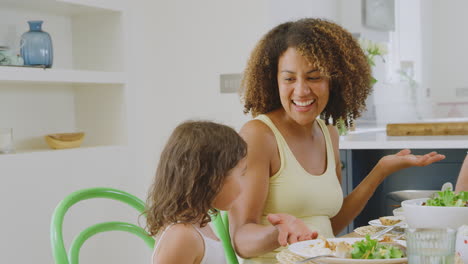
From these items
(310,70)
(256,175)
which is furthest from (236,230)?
(310,70)

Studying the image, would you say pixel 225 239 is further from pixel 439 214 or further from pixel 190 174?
pixel 439 214

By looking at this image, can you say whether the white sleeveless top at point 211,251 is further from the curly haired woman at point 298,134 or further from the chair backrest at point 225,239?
the chair backrest at point 225,239

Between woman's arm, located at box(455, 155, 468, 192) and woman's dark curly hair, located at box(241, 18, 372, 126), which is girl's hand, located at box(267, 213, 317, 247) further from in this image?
woman's arm, located at box(455, 155, 468, 192)

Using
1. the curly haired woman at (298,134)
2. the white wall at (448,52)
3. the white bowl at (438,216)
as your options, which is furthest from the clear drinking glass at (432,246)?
the white wall at (448,52)

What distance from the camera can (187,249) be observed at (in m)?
1.19

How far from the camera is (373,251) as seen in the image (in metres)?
1.05

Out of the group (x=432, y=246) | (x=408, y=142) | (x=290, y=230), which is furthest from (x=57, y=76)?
(x=432, y=246)

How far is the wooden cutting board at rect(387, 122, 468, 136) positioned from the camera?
2988mm

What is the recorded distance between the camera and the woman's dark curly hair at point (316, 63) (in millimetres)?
1583

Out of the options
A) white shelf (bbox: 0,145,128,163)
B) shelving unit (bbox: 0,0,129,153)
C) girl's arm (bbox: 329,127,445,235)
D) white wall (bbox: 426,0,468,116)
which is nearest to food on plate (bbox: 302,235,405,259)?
girl's arm (bbox: 329,127,445,235)

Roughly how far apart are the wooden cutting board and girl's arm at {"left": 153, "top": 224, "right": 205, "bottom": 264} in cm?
206

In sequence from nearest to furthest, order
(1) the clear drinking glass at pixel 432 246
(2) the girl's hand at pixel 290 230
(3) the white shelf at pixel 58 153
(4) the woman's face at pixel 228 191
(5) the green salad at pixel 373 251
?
(1) the clear drinking glass at pixel 432 246 → (5) the green salad at pixel 373 251 → (2) the girl's hand at pixel 290 230 → (4) the woman's face at pixel 228 191 → (3) the white shelf at pixel 58 153

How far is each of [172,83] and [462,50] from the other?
13.0 ft

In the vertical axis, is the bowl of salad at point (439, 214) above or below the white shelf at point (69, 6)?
below
